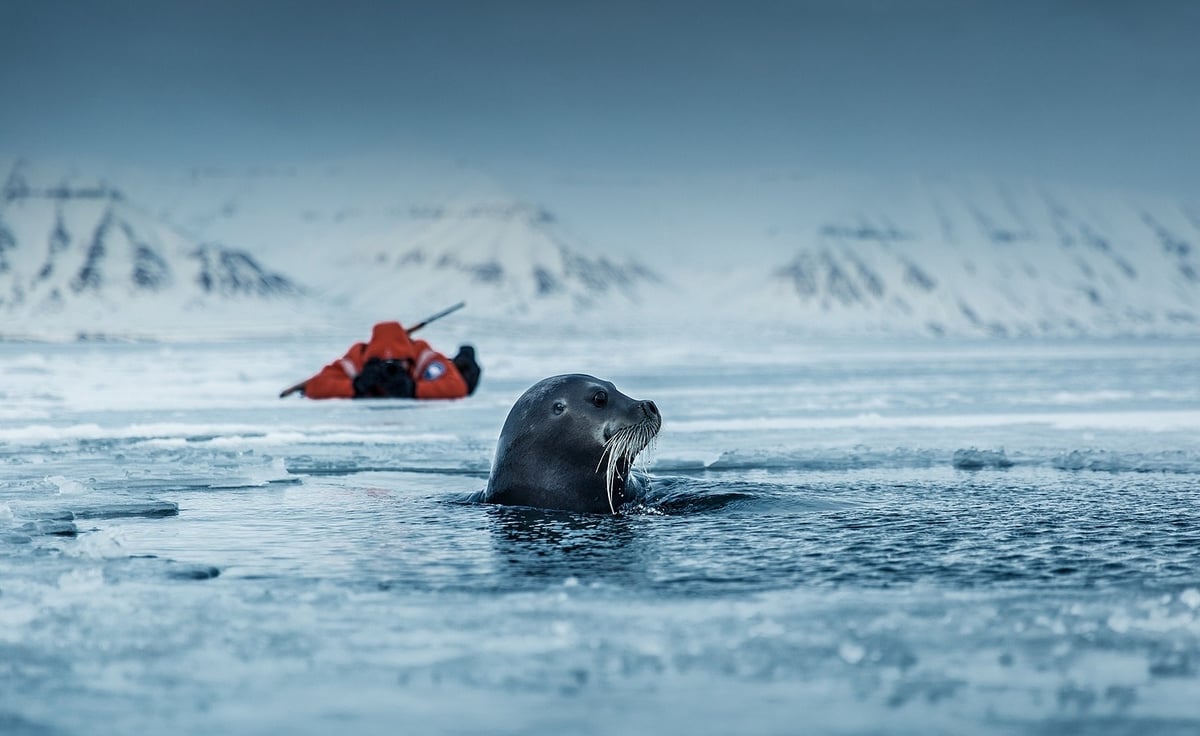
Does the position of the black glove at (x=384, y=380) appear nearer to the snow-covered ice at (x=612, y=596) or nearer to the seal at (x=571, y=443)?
the snow-covered ice at (x=612, y=596)

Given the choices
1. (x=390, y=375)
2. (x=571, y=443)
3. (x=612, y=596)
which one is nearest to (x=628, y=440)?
(x=571, y=443)

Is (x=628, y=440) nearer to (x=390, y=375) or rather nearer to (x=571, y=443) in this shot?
(x=571, y=443)

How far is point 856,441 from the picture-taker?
1356cm

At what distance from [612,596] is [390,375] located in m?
16.6

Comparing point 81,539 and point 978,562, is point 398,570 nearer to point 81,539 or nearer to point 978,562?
point 81,539

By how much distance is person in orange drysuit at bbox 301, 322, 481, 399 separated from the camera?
2192 cm

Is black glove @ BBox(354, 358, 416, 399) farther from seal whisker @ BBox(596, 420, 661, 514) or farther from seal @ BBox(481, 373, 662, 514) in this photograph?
seal whisker @ BBox(596, 420, 661, 514)

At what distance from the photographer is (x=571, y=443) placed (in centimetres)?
809

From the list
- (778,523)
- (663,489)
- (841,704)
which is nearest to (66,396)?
(663,489)

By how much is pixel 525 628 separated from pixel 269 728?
137cm

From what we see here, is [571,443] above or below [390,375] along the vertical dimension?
below

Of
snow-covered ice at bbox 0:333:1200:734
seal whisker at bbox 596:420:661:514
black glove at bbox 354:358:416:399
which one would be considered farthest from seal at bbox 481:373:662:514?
black glove at bbox 354:358:416:399

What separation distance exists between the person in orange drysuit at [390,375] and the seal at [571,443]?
13.8 metres

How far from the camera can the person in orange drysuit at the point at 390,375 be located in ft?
71.9
